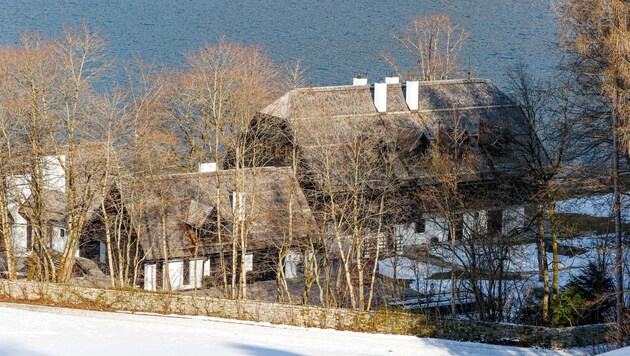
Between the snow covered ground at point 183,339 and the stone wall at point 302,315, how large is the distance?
50 centimetres

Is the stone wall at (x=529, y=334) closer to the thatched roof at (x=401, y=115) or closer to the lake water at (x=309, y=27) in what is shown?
the thatched roof at (x=401, y=115)

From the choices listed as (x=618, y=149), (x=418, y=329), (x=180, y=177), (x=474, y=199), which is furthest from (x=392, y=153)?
(x=618, y=149)

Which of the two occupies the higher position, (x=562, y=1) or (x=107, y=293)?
(x=562, y=1)

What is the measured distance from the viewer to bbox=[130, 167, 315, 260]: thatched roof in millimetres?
33406

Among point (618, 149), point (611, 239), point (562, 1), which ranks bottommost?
point (611, 239)

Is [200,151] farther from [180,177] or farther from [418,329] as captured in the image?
[418,329]

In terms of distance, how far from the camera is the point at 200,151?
41.6m

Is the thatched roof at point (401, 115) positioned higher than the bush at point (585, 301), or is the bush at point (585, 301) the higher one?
the thatched roof at point (401, 115)

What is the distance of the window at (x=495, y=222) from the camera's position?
29788mm

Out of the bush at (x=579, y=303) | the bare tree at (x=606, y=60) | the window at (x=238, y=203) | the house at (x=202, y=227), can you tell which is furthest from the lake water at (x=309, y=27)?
the bare tree at (x=606, y=60)

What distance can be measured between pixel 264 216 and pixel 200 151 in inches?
316

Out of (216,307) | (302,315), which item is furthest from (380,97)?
(302,315)

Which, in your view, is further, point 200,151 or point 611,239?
point 200,151

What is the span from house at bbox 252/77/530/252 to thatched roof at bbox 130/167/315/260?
93cm
